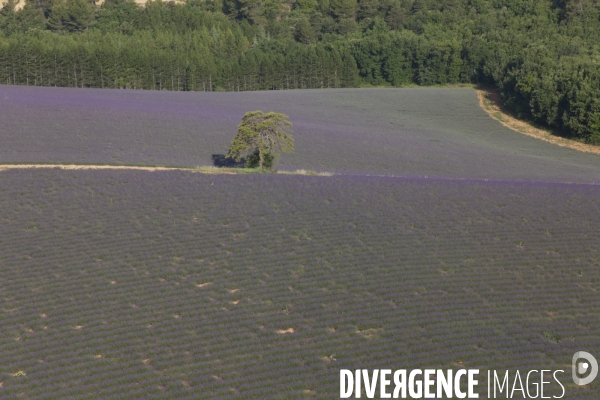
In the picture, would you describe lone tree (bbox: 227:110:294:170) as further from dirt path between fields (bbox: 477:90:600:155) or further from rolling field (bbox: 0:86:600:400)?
dirt path between fields (bbox: 477:90:600:155)

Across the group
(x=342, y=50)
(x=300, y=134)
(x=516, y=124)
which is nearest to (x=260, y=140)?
(x=300, y=134)

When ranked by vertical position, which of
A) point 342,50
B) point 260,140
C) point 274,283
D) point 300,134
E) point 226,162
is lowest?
point 274,283

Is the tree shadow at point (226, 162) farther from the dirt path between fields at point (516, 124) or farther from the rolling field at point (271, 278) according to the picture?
the dirt path between fields at point (516, 124)

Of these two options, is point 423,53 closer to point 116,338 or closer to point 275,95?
point 275,95

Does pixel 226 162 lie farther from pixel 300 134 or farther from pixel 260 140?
pixel 300 134

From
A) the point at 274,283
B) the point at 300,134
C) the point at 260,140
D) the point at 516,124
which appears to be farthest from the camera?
the point at 516,124

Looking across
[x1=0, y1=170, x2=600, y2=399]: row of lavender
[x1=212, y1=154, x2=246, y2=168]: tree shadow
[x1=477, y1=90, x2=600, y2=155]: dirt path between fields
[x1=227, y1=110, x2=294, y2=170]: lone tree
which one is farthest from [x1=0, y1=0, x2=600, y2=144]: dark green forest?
[x1=0, y1=170, x2=600, y2=399]: row of lavender
